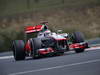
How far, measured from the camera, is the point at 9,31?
3125 centimetres

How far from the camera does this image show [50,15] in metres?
34.6

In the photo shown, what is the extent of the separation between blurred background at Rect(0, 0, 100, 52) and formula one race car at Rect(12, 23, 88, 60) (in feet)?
46.4

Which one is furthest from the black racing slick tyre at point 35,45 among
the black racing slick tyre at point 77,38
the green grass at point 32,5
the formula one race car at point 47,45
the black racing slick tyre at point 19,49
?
the green grass at point 32,5

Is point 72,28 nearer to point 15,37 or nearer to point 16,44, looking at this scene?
point 15,37

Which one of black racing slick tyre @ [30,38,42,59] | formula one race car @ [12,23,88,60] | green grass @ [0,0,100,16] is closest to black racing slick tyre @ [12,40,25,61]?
formula one race car @ [12,23,88,60]

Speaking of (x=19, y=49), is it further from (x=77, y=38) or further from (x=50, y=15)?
(x=50, y=15)

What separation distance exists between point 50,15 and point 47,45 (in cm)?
2004

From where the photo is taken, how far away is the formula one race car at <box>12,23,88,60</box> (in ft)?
47.4

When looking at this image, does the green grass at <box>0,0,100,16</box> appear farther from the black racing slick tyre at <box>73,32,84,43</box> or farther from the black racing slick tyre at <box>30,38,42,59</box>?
the black racing slick tyre at <box>30,38,42,59</box>

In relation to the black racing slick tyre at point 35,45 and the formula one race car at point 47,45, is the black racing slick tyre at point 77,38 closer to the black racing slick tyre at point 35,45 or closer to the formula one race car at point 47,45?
the formula one race car at point 47,45

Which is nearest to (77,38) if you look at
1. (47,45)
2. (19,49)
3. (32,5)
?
(47,45)

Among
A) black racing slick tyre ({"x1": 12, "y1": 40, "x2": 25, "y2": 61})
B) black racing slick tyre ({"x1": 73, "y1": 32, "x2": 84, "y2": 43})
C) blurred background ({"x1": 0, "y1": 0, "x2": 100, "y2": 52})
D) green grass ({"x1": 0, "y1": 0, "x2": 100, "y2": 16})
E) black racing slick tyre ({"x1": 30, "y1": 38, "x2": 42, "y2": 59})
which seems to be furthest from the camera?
green grass ({"x1": 0, "y1": 0, "x2": 100, "y2": 16})

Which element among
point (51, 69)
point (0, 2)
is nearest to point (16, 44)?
point (51, 69)

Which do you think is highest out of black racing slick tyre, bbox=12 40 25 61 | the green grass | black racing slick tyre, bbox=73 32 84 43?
the green grass
